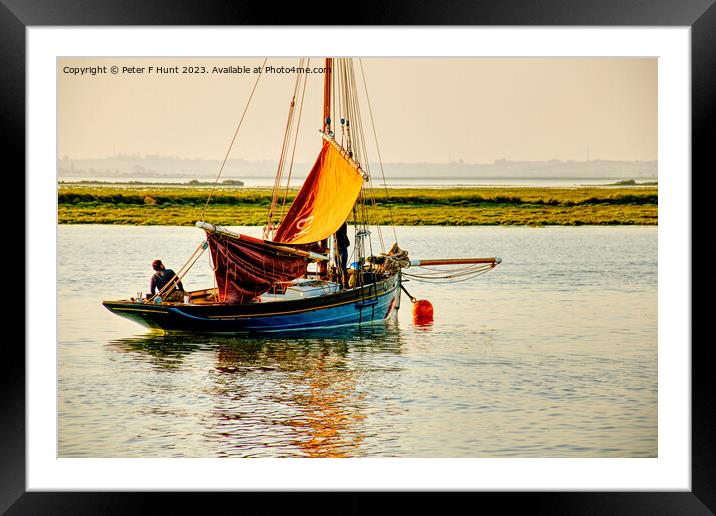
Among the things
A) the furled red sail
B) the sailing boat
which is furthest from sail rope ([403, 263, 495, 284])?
the furled red sail

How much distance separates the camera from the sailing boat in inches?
521

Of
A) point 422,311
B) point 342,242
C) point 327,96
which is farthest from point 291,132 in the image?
point 422,311

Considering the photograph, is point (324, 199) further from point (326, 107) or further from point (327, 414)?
point (327, 414)

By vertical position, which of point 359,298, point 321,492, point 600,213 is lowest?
point 321,492

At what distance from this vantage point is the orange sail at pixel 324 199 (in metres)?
14.9

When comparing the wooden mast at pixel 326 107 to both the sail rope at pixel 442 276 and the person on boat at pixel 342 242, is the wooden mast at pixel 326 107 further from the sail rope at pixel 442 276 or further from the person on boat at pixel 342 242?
the sail rope at pixel 442 276

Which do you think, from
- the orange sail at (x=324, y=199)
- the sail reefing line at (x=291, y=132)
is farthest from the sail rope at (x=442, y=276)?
the sail reefing line at (x=291, y=132)

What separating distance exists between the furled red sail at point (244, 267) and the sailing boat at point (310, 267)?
1 cm

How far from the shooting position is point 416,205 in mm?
15586
